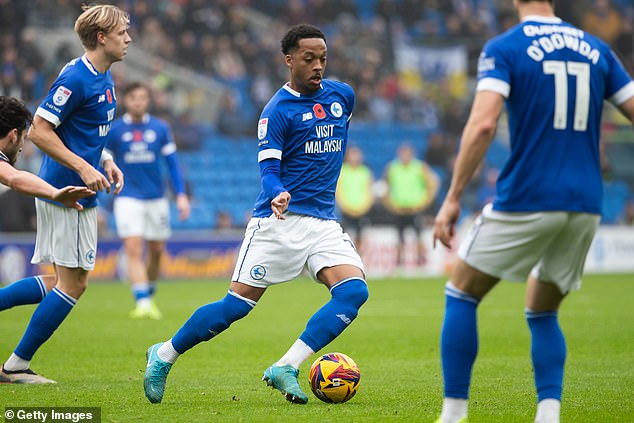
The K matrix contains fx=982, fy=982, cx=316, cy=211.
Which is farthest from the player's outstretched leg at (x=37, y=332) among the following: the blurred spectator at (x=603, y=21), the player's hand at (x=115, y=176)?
the blurred spectator at (x=603, y=21)

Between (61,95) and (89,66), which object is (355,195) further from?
(61,95)

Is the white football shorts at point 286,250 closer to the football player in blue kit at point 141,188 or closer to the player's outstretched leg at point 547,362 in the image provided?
the player's outstretched leg at point 547,362

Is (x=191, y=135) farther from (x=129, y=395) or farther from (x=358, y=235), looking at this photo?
(x=129, y=395)

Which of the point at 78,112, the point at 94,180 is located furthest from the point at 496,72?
the point at 78,112

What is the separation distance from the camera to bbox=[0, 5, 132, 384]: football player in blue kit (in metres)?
6.85

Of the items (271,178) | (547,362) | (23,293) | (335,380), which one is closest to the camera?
(547,362)

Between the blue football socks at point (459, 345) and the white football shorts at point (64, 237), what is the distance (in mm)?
3186

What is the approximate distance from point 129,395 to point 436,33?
24.3 meters

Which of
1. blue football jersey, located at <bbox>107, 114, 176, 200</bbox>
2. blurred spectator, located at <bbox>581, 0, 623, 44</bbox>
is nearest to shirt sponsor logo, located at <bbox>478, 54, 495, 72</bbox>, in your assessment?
blue football jersey, located at <bbox>107, 114, 176, 200</bbox>

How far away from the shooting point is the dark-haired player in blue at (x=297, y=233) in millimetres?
6195

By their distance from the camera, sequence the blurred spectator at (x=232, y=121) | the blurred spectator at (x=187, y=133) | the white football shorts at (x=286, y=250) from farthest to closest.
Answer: the blurred spectator at (x=232, y=121) → the blurred spectator at (x=187, y=133) → the white football shorts at (x=286, y=250)

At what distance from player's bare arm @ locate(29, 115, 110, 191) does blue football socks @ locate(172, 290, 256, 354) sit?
40.3 inches

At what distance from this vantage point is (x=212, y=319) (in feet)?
20.3

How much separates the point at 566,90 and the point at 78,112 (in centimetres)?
362
